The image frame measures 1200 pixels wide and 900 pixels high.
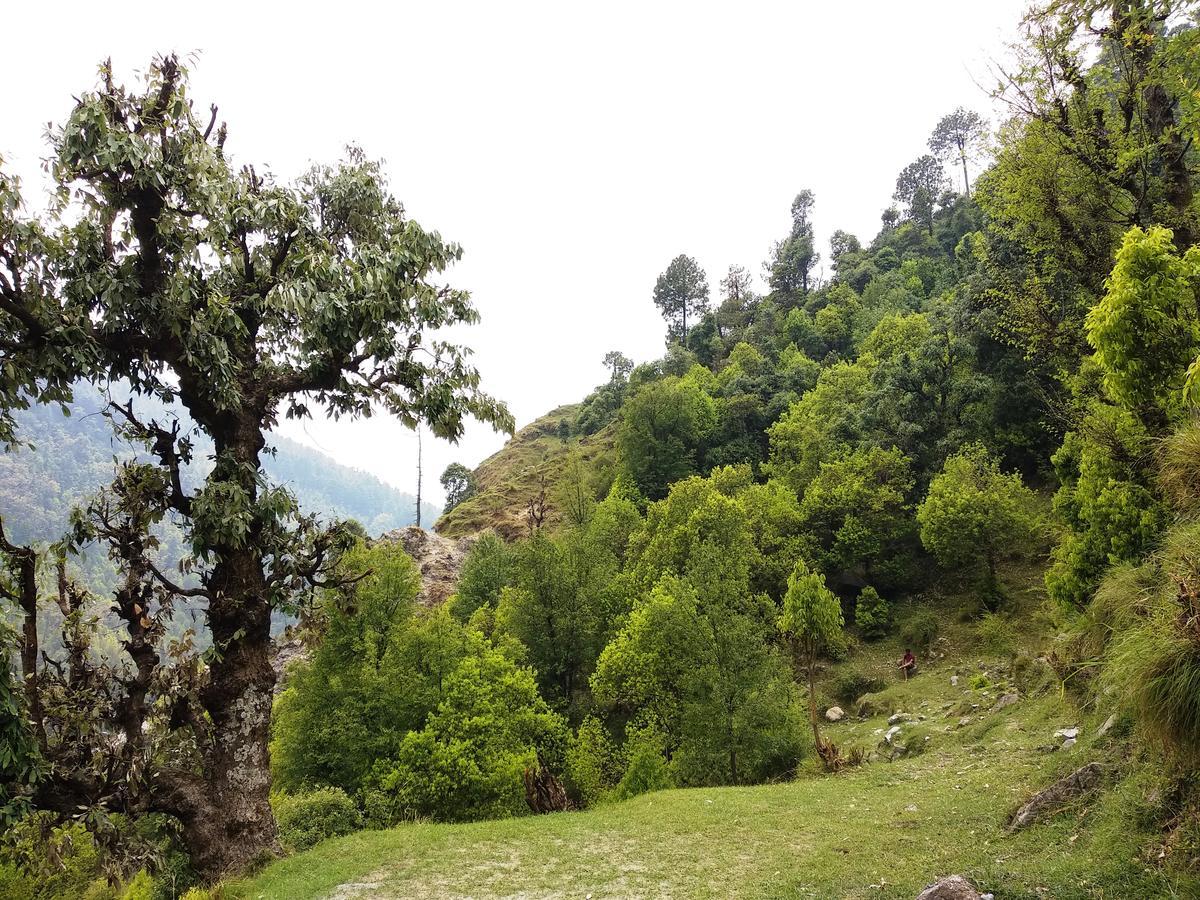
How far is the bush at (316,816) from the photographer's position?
13.8 metres

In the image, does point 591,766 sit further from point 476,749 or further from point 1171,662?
point 1171,662

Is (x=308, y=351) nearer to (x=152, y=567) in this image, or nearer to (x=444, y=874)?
(x=152, y=567)

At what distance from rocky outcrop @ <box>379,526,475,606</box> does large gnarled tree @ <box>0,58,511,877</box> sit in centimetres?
3910

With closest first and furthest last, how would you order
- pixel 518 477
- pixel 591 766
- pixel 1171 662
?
pixel 1171 662 → pixel 591 766 → pixel 518 477

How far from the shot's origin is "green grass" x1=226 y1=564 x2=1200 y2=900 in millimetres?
6582

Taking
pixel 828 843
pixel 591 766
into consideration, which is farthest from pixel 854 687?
pixel 828 843

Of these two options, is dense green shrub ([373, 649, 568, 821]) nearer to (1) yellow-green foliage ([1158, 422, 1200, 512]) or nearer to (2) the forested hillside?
(2) the forested hillside

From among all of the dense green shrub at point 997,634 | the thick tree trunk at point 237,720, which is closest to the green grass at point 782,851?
the thick tree trunk at point 237,720

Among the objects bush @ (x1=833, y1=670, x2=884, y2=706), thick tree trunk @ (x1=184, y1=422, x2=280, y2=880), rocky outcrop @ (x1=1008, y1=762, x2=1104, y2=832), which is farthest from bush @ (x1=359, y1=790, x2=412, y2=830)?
bush @ (x1=833, y1=670, x2=884, y2=706)

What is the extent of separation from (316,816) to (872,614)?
1232 inches

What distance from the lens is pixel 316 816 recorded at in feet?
49.4

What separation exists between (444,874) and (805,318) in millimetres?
79882

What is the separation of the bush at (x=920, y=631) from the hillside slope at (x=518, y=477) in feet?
115

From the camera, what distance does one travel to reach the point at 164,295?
26.6 ft
